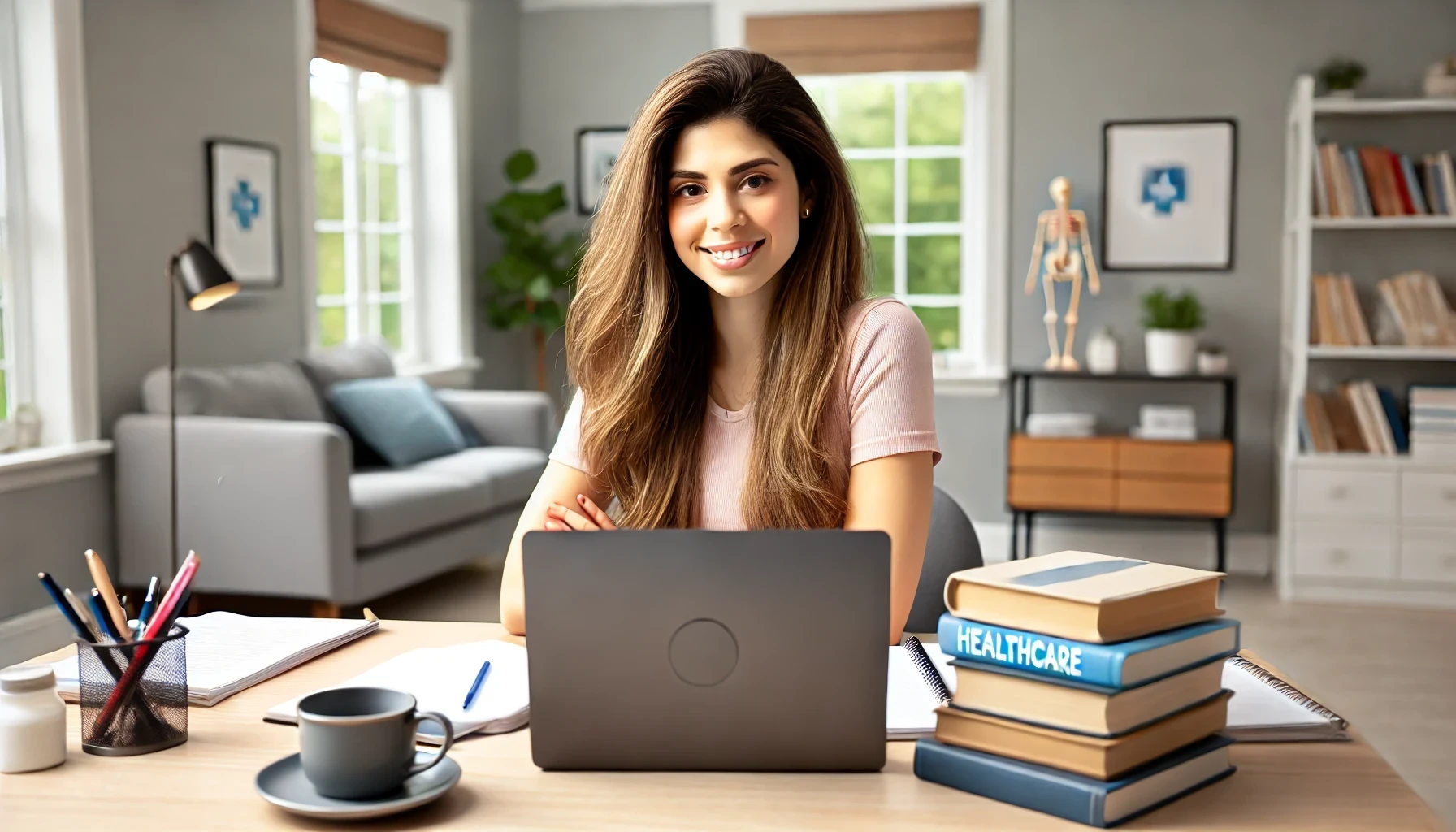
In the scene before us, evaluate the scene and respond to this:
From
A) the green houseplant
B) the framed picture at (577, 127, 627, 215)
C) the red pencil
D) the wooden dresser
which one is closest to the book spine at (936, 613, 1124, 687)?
the red pencil

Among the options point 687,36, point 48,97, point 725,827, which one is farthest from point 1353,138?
point 725,827

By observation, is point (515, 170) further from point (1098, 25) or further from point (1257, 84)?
point (1257, 84)

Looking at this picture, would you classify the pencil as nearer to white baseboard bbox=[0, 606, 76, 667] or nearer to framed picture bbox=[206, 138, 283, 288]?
white baseboard bbox=[0, 606, 76, 667]

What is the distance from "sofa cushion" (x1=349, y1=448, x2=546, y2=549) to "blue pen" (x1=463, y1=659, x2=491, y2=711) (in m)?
2.80

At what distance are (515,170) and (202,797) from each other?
17.2ft

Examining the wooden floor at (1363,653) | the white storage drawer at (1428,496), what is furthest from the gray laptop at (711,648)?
the white storage drawer at (1428,496)

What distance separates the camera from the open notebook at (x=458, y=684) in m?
1.20

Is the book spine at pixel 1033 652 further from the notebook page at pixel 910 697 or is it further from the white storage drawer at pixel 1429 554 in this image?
the white storage drawer at pixel 1429 554

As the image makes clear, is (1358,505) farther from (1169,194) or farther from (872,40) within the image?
(872,40)

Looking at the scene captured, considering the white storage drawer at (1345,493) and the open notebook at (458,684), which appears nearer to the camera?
the open notebook at (458,684)

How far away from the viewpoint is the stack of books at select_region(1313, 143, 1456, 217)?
5.00 meters

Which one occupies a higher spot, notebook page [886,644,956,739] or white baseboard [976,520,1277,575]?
notebook page [886,644,956,739]

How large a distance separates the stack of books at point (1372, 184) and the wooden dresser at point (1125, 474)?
787 millimetres

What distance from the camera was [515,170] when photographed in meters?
Result: 6.07
